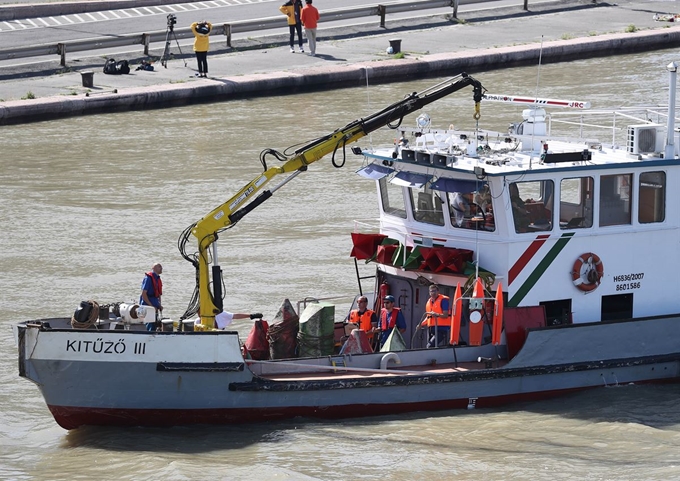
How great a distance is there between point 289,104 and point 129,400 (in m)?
19.4

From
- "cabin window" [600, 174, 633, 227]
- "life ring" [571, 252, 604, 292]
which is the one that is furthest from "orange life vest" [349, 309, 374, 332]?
"cabin window" [600, 174, 633, 227]

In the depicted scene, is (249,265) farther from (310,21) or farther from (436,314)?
(310,21)

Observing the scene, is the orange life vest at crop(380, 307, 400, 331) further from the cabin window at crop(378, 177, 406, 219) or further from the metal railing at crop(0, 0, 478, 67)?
the metal railing at crop(0, 0, 478, 67)

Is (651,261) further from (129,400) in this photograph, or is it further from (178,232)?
(178,232)

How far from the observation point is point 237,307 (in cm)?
1873

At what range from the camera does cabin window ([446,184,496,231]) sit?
14.5 metres

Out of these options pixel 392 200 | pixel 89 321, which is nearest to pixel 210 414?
pixel 89 321

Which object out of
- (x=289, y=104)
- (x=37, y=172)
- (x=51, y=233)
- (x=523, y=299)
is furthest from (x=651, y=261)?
(x=289, y=104)

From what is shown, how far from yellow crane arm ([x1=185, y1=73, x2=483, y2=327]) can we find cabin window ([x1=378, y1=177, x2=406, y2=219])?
0.90m

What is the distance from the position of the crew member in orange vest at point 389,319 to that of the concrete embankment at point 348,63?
1575cm

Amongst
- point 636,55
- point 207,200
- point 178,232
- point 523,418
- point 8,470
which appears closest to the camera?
point 8,470

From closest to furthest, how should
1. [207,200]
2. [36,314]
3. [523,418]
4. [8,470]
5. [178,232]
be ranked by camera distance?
[8,470], [523,418], [36,314], [178,232], [207,200]

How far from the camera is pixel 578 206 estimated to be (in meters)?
14.8

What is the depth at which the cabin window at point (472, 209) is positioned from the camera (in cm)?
1455
